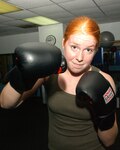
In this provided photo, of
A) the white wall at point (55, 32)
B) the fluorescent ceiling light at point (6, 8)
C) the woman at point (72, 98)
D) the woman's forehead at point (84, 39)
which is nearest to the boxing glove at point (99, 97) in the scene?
the woman at point (72, 98)

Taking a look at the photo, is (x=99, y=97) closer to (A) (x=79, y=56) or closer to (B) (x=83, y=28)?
(A) (x=79, y=56)

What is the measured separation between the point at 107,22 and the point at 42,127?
146 inches

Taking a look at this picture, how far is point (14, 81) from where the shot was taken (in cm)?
83

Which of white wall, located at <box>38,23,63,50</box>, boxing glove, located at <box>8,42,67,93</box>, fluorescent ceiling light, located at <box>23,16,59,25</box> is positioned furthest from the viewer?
white wall, located at <box>38,23,63,50</box>

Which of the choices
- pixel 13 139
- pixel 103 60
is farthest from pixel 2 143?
pixel 103 60

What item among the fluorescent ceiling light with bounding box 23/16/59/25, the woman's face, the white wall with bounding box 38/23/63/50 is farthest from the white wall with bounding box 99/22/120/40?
the woman's face

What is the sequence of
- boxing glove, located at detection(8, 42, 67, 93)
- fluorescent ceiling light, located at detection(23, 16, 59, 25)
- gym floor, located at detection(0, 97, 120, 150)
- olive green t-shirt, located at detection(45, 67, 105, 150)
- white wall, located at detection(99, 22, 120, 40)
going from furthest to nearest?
white wall, located at detection(99, 22, 120, 40) → fluorescent ceiling light, located at detection(23, 16, 59, 25) → gym floor, located at detection(0, 97, 120, 150) → olive green t-shirt, located at detection(45, 67, 105, 150) → boxing glove, located at detection(8, 42, 67, 93)

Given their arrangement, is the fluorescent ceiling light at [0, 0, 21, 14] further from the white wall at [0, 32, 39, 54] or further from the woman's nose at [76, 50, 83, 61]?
the white wall at [0, 32, 39, 54]

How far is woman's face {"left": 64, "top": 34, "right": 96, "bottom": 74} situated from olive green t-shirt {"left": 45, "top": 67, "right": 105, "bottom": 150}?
193 millimetres

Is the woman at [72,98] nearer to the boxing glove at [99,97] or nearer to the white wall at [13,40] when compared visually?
the boxing glove at [99,97]

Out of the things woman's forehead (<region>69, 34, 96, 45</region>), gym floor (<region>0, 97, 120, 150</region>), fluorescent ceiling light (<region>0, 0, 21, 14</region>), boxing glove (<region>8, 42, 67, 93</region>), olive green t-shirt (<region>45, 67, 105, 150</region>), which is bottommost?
gym floor (<region>0, 97, 120, 150</region>)

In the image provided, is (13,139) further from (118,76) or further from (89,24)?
(118,76)

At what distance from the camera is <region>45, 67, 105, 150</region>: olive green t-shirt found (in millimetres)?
1008

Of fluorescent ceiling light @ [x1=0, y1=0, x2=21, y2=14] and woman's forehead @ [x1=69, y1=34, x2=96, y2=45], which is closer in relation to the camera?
woman's forehead @ [x1=69, y1=34, x2=96, y2=45]
